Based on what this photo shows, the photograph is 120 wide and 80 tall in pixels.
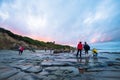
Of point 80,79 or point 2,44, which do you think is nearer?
point 80,79

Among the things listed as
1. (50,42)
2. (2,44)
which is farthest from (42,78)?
(50,42)

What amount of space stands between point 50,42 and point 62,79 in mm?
172514

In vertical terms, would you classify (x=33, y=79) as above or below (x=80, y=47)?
below

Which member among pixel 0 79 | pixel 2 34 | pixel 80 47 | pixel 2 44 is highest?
pixel 2 34

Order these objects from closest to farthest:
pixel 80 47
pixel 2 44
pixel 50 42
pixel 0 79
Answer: pixel 0 79
pixel 80 47
pixel 2 44
pixel 50 42

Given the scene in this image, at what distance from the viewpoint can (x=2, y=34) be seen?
375 ft

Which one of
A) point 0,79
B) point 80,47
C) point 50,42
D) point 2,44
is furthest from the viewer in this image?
point 50,42

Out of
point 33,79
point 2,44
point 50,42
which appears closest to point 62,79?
point 33,79

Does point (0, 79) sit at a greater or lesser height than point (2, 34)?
lesser

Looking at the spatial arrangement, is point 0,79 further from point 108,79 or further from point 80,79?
point 108,79

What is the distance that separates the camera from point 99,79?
9305mm

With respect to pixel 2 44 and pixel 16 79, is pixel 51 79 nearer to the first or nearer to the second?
pixel 16 79

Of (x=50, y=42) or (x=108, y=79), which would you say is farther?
(x=50, y=42)

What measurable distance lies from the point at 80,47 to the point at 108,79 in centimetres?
1728
